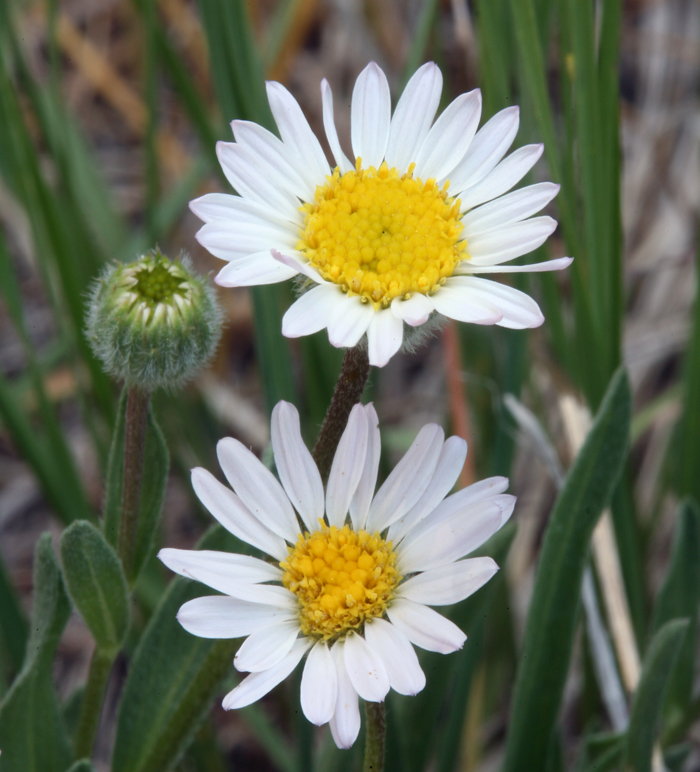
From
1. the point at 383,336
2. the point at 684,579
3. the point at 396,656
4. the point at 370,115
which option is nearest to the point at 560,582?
the point at 684,579

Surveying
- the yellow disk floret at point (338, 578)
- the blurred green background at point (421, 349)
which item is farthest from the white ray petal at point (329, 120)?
the yellow disk floret at point (338, 578)

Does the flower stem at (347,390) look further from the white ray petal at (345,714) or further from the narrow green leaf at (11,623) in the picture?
the narrow green leaf at (11,623)

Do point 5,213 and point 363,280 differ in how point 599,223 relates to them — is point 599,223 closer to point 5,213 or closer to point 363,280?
point 363,280

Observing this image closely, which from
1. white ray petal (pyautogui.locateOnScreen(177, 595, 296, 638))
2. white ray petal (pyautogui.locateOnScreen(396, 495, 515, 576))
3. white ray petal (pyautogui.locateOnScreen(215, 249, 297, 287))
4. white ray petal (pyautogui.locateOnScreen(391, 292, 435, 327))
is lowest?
white ray petal (pyautogui.locateOnScreen(177, 595, 296, 638))

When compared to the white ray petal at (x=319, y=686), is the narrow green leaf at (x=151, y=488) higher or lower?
higher

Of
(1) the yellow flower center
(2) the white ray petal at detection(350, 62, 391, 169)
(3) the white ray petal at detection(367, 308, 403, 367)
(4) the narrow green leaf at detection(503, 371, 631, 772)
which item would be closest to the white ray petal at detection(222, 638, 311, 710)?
(3) the white ray petal at detection(367, 308, 403, 367)

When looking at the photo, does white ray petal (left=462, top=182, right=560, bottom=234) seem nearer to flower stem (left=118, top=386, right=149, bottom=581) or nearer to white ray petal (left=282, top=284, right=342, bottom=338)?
white ray petal (left=282, top=284, right=342, bottom=338)
